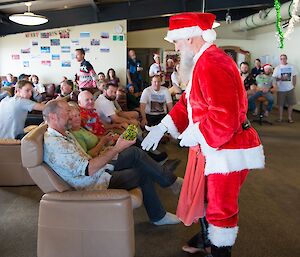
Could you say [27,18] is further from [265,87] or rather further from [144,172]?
[265,87]

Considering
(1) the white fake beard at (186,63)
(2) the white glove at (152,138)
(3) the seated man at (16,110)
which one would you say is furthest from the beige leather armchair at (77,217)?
(3) the seated man at (16,110)

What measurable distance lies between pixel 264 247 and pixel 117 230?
3.47ft

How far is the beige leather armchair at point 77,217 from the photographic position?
1904mm

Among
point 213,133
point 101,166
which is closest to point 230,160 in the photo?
point 213,133

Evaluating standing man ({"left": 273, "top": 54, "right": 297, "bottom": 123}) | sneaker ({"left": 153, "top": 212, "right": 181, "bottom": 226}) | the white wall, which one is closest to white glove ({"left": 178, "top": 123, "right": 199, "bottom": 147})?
sneaker ({"left": 153, "top": 212, "right": 181, "bottom": 226})

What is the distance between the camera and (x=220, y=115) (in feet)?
5.13

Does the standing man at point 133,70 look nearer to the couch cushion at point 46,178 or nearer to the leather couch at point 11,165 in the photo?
the leather couch at point 11,165

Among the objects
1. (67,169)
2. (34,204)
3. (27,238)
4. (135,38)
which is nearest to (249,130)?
(67,169)

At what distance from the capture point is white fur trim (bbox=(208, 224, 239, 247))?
177cm

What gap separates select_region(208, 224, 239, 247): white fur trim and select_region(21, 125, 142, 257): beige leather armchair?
1.53 feet

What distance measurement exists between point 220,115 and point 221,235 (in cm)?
65

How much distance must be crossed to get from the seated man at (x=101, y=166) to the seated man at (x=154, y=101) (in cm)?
Result: 242

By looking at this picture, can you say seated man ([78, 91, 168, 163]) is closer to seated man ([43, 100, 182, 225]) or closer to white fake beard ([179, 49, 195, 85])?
seated man ([43, 100, 182, 225])

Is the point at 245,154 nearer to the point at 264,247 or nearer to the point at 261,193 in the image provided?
the point at 264,247
